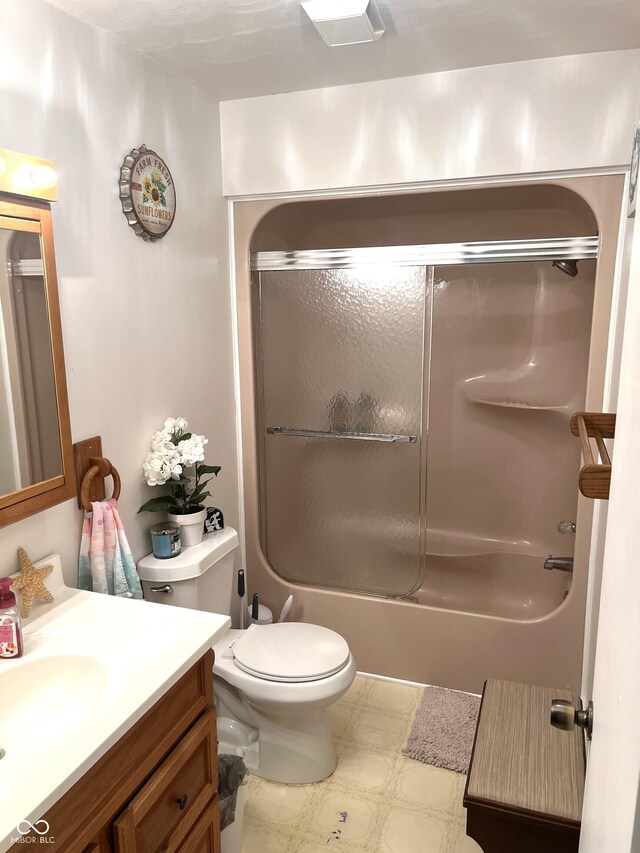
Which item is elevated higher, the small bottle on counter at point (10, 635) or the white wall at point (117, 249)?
the white wall at point (117, 249)

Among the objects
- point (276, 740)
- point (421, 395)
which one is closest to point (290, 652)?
point (276, 740)

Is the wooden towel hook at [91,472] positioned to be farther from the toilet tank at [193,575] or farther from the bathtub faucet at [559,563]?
the bathtub faucet at [559,563]

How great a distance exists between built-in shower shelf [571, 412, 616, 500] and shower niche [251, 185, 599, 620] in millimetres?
1093

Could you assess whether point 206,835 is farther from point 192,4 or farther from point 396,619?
point 192,4

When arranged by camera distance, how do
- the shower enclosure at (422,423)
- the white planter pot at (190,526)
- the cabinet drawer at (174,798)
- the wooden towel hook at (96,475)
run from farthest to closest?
1. the shower enclosure at (422,423)
2. the white planter pot at (190,526)
3. the wooden towel hook at (96,475)
4. the cabinet drawer at (174,798)

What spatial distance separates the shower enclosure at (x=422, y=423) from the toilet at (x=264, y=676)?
57 centimetres

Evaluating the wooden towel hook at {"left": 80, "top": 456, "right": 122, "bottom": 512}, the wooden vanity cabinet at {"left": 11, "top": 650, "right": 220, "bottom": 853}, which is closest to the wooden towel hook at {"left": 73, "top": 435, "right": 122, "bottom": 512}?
the wooden towel hook at {"left": 80, "top": 456, "right": 122, "bottom": 512}

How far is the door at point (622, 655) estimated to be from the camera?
2.02 feet

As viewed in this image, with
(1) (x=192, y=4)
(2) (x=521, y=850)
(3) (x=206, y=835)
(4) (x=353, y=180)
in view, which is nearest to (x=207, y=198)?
(4) (x=353, y=180)

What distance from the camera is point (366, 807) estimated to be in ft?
6.79

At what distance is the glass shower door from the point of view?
8.59 ft

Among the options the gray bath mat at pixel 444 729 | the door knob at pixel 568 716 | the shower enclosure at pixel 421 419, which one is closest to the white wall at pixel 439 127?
the shower enclosure at pixel 421 419

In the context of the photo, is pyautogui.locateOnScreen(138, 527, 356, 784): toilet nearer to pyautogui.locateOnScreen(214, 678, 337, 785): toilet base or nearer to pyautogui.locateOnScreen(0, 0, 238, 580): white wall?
pyautogui.locateOnScreen(214, 678, 337, 785): toilet base

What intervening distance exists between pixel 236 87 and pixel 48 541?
171 cm
